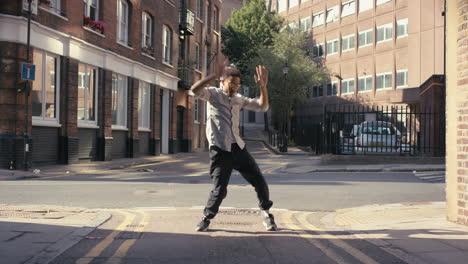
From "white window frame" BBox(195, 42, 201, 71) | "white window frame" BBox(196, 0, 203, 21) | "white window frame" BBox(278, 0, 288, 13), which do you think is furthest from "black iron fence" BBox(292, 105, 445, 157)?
"white window frame" BBox(278, 0, 288, 13)

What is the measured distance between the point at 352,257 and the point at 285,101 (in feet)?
119

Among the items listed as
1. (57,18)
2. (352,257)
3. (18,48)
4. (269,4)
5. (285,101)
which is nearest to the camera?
(352,257)

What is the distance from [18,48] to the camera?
15.2 meters

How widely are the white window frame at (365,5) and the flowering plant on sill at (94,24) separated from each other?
29.1 m

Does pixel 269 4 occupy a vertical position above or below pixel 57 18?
above

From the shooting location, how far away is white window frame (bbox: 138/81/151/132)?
25.0m

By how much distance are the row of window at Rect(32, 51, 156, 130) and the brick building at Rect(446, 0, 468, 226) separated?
13.0 m

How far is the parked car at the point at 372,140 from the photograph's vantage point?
771 inches

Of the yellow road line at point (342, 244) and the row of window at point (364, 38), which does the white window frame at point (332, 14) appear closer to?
the row of window at point (364, 38)

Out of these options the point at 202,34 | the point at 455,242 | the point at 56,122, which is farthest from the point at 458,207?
the point at 202,34

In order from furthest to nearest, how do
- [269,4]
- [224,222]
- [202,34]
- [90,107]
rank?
[269,4]
[202,34]
[90,107]
[224,222]

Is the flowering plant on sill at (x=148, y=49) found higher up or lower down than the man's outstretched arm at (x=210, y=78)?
higher up

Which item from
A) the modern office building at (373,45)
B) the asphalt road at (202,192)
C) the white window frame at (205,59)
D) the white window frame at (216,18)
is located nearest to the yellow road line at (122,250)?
the asphalt road at (202,192)

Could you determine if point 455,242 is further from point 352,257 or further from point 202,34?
point 202,34
